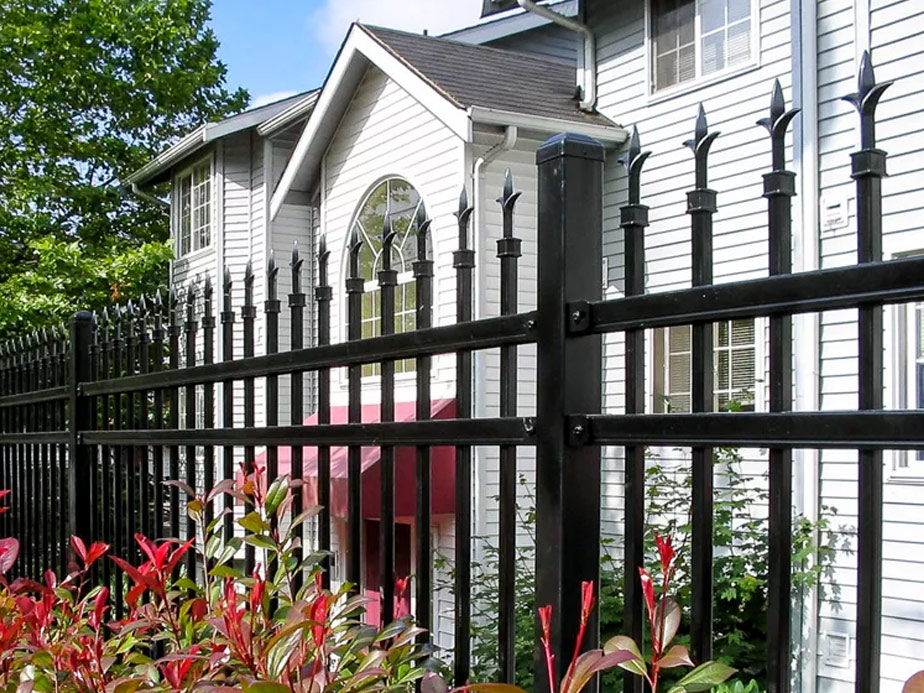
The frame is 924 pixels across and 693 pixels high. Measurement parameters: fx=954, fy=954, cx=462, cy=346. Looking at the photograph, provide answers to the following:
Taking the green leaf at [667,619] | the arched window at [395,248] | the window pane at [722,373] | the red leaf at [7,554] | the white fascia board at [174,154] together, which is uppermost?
the white fascia board at [174,154]

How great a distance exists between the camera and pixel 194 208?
15.5 m

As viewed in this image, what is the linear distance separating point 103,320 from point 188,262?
41.0 ft

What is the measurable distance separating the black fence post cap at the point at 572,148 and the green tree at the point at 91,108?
16.3m

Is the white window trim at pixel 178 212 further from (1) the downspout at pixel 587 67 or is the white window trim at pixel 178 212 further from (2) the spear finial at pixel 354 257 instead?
(2) the spear finial at pixel 354 257

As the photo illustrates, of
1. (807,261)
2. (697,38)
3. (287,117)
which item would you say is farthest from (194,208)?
(807,261)

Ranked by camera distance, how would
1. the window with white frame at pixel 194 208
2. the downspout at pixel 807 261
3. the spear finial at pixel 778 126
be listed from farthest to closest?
the window with white frame at pixel 194 208 < the downspout at pixel 807 261 < the spear finial at pixel 778 126

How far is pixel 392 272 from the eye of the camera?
2074 millimetres

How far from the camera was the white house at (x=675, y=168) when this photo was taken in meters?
6.20

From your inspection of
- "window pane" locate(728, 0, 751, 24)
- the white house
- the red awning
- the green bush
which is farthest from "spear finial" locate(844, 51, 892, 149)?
"window pane" locate(728, 0, 751, 24)

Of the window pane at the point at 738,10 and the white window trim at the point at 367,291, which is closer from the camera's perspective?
the window pane at the point at 738,10

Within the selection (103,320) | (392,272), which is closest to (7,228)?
(103,320)

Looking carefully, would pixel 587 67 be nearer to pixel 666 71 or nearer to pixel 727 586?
pixel 666 71

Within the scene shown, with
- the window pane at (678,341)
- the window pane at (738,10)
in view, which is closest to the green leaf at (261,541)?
the window pane at (678,341)

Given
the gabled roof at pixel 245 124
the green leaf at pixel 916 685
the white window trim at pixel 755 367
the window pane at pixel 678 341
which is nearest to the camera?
the green leaf at pixel 916 685
